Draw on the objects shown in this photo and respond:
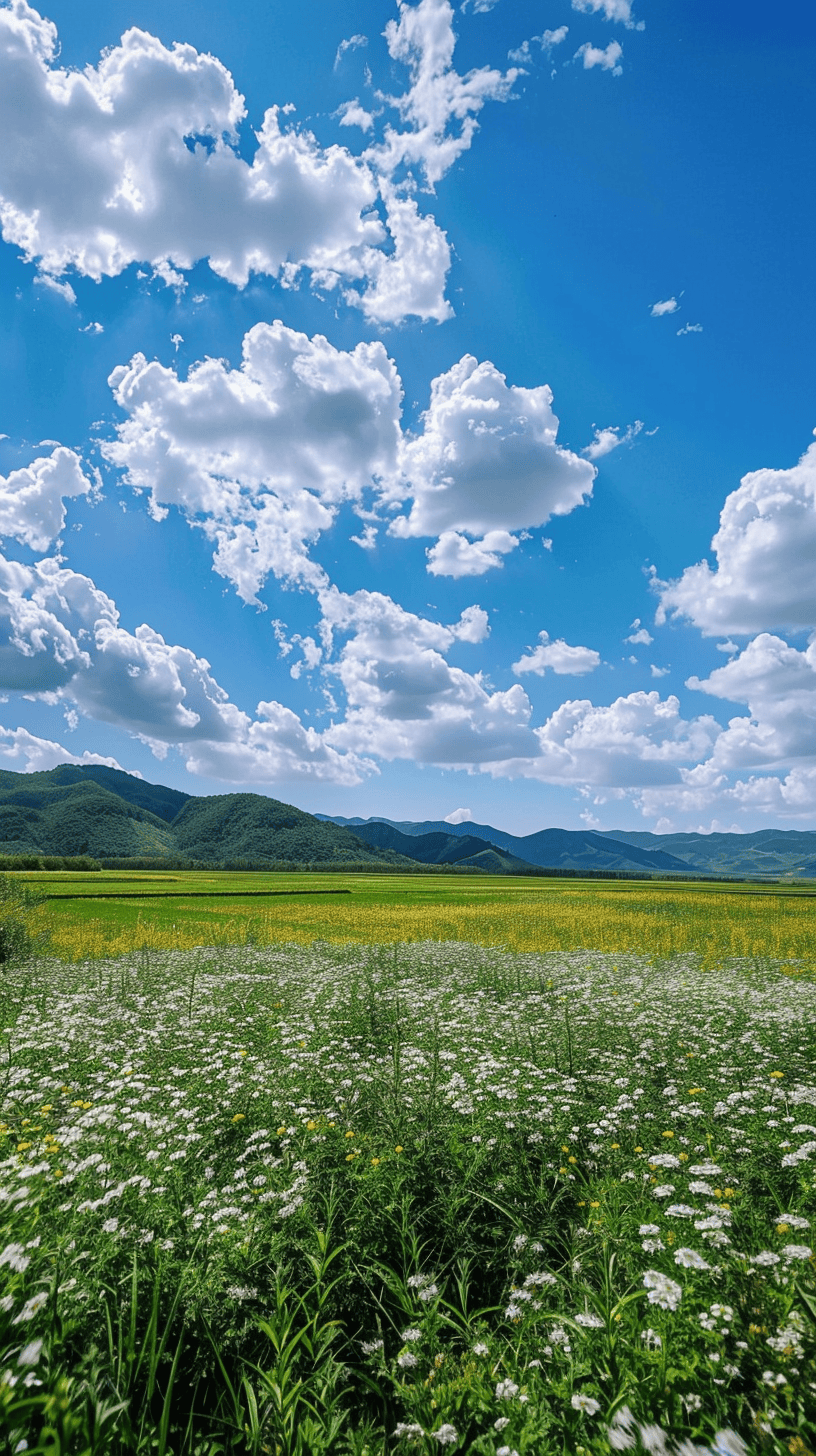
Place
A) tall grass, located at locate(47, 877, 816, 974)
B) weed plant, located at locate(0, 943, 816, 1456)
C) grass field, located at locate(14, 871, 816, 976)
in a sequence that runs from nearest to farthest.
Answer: weed plant, located at locate(0, 943, 816, 1456) < tall grass, located at locate(47, 877, 816, 974) < grass field, located at locate(14, 871, 816, 976)

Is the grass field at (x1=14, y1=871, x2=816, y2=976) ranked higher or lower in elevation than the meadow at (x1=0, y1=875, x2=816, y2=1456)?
lower

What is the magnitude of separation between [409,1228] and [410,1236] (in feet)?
0.37

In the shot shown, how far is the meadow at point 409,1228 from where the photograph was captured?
3.19 m

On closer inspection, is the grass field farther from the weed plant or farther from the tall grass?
the weed plant

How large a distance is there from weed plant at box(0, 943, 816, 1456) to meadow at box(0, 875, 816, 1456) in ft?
0.10

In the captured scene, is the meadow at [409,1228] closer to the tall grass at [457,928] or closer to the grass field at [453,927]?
the grass field at [453,927]

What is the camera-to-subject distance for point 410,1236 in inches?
207

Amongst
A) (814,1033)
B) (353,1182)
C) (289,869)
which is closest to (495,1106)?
(353,1182)

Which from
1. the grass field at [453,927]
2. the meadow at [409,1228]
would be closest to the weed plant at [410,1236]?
the meadow at [409,1228]

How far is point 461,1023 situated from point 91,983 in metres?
10.5

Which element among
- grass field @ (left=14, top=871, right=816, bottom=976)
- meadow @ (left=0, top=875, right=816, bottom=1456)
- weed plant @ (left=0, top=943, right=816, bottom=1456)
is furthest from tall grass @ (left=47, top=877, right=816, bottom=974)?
weed plant @ (left=0, top=943, right=816, bottom=1456)

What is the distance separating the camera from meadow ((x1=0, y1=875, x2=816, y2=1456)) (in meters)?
3.19

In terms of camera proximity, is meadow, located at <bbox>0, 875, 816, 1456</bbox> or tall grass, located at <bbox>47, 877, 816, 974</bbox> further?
tall grass, located at <bbox>47, 877, 816, 974</bbox>

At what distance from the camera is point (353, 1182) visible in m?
5.93
